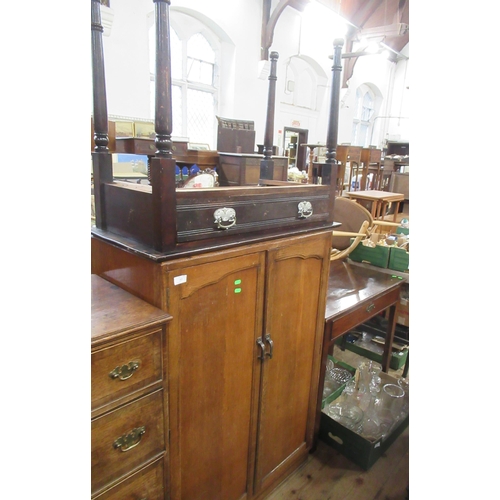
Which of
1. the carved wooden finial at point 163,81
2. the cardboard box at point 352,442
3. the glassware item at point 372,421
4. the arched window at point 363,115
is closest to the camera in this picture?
the carved wooden finial at point 163,81

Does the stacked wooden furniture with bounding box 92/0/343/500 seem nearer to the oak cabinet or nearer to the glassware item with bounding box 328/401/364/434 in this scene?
the oak cabinet

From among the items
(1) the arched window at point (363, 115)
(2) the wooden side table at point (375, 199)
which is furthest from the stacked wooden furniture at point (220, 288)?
(1) the arched window at point (363, 115)

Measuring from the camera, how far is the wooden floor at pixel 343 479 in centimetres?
162

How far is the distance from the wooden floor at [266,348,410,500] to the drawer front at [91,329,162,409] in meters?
1.01

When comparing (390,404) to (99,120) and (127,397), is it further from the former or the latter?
(99,120)

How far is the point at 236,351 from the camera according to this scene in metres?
1.18

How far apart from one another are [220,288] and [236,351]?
0.78ft

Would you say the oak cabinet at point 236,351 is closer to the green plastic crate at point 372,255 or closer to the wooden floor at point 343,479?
the wooden floor at point 343,479

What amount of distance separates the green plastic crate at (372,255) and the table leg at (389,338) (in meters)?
0.31

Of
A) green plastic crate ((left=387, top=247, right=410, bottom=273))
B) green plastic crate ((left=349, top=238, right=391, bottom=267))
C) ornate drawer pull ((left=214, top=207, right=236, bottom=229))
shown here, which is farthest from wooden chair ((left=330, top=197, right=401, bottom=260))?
ornate drawer pull ((left=214, top=207, right=236, bottom=229))

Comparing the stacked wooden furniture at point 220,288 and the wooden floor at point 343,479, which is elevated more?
the stacked wooden furniture at point 220,288

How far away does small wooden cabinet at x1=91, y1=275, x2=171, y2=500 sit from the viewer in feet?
2.79

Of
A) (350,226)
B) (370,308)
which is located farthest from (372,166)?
(370,308)
